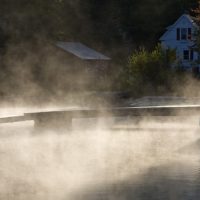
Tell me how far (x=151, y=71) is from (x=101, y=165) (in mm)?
33423

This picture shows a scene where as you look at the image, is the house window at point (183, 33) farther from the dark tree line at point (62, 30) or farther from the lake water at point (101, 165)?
the lake water at point (101, 165)

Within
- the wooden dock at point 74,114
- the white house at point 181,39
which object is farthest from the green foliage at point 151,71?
the white house at point 181,39

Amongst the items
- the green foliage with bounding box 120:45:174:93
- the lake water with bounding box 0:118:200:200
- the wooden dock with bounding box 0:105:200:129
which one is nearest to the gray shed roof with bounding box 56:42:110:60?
the green foliage with bounding box 120:45:174:93

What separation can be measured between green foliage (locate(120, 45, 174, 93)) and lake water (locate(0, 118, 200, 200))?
971 inches

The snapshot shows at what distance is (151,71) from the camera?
4872cm

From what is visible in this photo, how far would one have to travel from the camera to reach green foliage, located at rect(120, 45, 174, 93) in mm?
48375

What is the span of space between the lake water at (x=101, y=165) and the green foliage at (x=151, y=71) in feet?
80.9

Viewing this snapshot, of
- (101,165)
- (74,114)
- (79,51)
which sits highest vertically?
(79,51)

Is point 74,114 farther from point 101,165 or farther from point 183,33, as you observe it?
point 183,33

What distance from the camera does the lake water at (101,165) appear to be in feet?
41.1

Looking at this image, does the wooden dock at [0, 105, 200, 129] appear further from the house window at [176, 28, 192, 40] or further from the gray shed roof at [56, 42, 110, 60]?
the house window at [176, 28, 192, 40]

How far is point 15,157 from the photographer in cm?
1730

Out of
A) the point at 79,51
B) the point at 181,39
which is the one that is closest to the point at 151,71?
the point at 79,51

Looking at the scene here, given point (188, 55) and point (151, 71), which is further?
point (188, 55)
